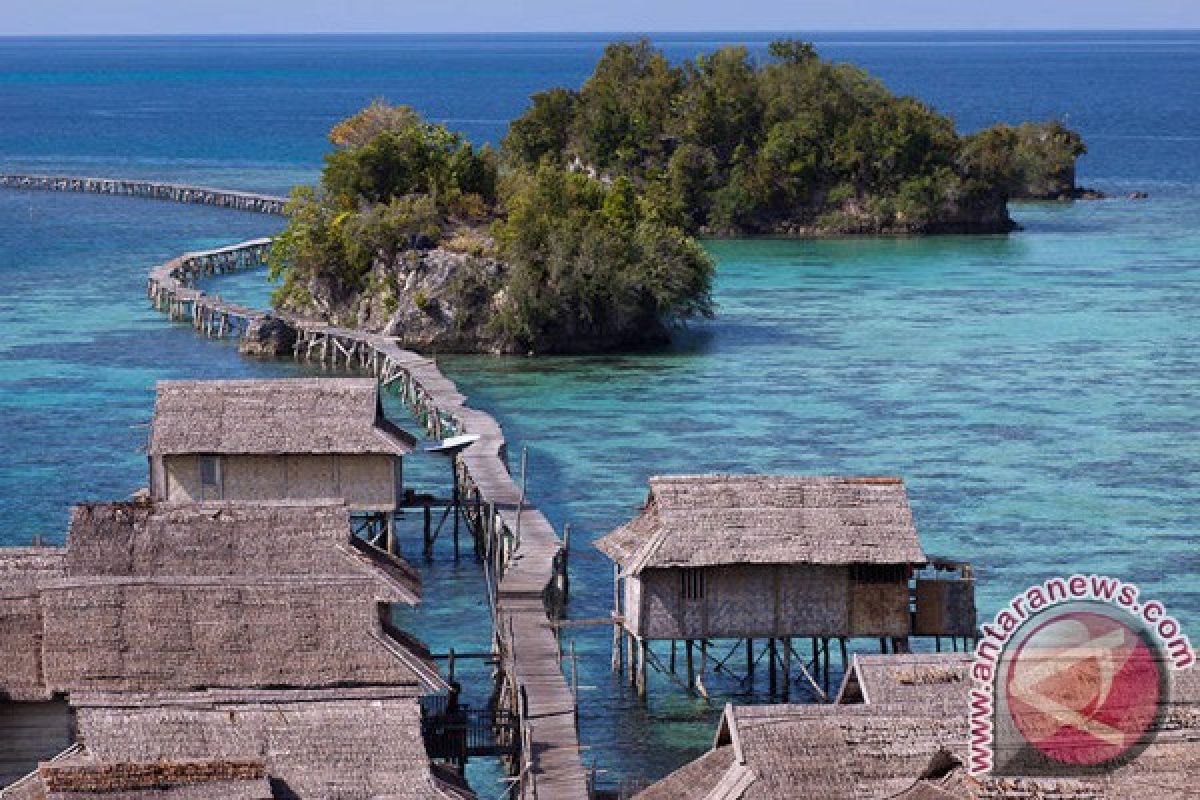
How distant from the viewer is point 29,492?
4547 cm

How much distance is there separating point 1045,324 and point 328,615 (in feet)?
143

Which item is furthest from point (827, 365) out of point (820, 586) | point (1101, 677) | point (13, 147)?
point (13, 147)

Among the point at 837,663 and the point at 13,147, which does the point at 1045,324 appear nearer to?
the point at 837,663

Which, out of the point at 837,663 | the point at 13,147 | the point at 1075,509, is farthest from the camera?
the point at 13,147

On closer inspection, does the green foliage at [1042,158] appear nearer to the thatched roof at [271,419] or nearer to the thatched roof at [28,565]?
the thatched roof at [271,419]

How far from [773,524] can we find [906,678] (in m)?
5.88

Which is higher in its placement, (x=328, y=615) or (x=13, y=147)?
(x=328, y=615)

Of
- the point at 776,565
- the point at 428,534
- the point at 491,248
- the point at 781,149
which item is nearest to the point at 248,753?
the point at 776,565

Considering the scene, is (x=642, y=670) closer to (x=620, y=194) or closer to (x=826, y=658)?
(x=826, y=658)

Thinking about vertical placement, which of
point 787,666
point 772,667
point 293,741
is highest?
point 293,741

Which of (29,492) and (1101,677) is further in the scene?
(29,492)

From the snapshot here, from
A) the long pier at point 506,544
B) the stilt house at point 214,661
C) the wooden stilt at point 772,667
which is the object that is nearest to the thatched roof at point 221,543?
the stilt house at point 214,661

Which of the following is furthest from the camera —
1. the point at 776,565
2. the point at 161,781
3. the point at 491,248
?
the point at 491,248

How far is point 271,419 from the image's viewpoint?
38.6 m
